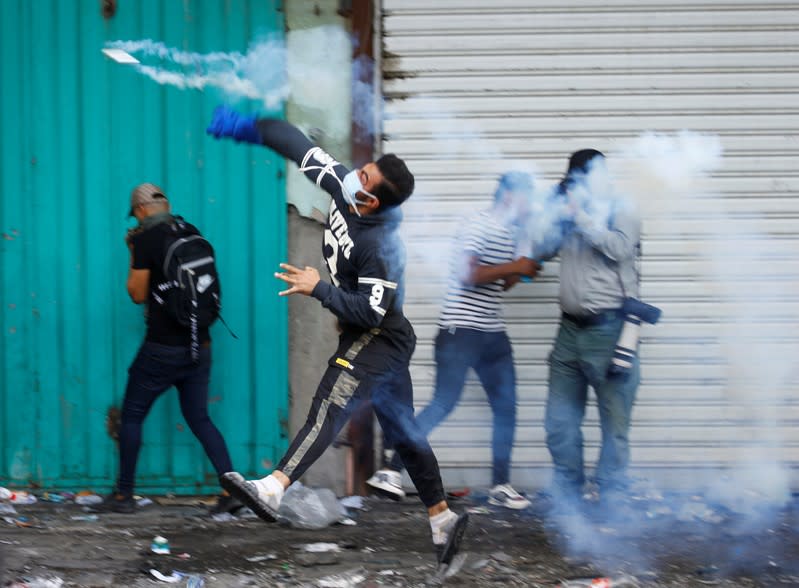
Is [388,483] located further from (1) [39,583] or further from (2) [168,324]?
(1) [39,583]

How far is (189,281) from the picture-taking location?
6129 millimetres

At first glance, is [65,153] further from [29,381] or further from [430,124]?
[430,124]

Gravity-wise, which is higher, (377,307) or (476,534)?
(377,307)

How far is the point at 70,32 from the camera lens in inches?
263

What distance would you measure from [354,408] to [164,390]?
1668mm

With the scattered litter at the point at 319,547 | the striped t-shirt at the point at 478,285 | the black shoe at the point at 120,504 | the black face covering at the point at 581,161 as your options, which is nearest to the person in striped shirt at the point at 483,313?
the striped t-shirt at the point at 478,285

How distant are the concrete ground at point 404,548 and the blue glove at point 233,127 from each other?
2087mm

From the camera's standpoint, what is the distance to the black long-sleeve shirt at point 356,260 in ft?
16.4

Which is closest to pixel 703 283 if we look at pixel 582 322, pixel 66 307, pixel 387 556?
pixel 582 322

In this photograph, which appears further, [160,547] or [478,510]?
[478,510]

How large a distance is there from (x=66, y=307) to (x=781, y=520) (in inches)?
173

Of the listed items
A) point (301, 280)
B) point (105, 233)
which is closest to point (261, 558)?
point (301, 280)

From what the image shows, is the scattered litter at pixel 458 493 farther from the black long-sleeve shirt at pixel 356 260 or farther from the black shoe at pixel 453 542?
the black long-sleeve shirt at pixel 356 260

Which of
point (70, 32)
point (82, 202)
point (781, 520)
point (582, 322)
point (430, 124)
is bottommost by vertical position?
point (781, 520)
